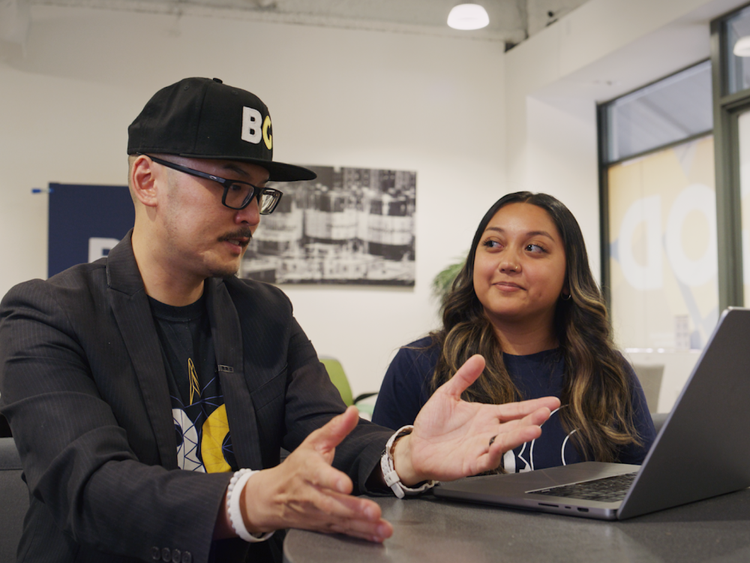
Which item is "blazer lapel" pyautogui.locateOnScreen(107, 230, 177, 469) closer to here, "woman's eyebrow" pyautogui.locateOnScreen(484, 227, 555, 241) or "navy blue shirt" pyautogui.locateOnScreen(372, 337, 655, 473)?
"navy blue shirt" pyautogui.locateOnScreen(372, 337, 655, 473)

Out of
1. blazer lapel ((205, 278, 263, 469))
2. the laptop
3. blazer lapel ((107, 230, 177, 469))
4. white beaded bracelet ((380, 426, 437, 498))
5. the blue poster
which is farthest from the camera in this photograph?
the blue poster

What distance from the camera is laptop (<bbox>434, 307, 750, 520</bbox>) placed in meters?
0.82

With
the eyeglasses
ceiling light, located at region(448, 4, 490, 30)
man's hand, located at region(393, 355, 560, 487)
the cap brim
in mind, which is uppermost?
ceiling light, located at region(448, 4, 490, 30)

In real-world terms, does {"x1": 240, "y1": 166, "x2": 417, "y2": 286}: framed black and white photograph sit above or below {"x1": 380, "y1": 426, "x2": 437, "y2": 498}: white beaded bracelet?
above

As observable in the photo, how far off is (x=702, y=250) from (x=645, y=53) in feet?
4.77

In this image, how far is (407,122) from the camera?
5879 millimetres

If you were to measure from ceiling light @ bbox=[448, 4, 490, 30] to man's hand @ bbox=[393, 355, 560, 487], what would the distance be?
4.15 m

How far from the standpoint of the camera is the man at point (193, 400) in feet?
3.05

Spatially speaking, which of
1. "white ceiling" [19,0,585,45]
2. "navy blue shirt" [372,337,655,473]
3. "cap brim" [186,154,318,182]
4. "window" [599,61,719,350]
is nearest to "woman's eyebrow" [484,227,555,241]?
"navy blue shirt" [372,337,655,473]

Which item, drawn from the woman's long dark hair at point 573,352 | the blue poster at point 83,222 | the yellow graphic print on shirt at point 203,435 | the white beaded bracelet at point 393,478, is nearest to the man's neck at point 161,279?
the yellow graphic print on shirt at point 203,435

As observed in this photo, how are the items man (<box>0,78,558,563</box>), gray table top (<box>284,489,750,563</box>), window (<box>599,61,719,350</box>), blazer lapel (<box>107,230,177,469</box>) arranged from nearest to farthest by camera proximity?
gray table top (<box>284,489,750,563</box>)
man (<box>0,78,558,563</box>)
blazer lapel (<box>107,230,177,469</box>)
window (<box>599,61,719,350</box>)

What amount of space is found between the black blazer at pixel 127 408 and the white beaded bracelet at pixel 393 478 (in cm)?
3

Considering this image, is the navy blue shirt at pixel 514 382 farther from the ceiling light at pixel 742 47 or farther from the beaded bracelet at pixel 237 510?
the ceiling light at pixel 742 47

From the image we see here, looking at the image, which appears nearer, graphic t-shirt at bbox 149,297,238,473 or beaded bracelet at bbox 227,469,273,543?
beaded bracelet at bbox 227,469,273,543
